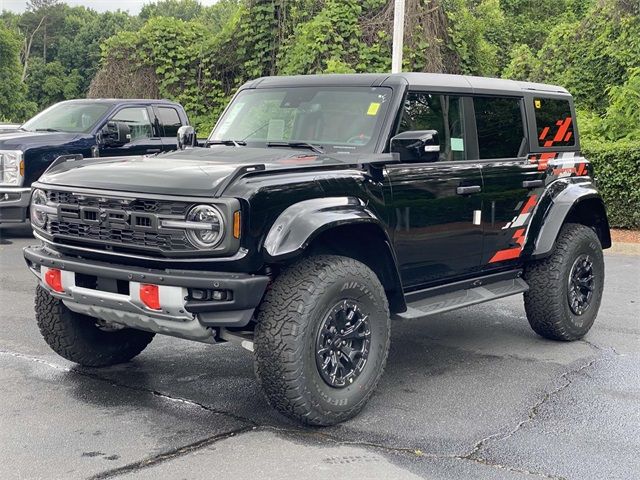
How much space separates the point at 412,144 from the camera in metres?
5.04

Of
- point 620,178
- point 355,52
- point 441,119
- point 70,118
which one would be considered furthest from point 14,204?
point 355,52

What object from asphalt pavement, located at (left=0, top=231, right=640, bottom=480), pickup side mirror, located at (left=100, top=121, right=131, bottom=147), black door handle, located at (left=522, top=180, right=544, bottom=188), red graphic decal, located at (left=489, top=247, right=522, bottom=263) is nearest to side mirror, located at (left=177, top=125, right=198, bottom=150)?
asphalt pavement, located at (left=0, top=231, right=640, bottom=480)

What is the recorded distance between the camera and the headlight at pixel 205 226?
4.20 m

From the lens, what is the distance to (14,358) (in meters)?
5.79

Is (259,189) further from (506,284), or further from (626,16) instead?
(626,16)

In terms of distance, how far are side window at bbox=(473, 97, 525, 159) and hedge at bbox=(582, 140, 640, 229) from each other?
6.99 meters

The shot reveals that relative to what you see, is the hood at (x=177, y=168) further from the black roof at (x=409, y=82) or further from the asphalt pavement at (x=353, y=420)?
the asphalt pavement at (x=353, y=420)

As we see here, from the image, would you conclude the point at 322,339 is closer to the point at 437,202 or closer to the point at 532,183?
the point at 437,202

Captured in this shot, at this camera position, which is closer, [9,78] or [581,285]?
[581,285]

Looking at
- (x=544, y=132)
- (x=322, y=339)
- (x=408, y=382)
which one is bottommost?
(x=408, y=382)

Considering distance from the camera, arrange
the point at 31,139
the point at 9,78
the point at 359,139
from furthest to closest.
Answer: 1. the point at 9,78
2. the point at 31,139
3. the point at 359,139

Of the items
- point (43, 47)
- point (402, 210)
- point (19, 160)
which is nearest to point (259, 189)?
point (402, 210)

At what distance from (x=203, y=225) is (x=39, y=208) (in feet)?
4.35

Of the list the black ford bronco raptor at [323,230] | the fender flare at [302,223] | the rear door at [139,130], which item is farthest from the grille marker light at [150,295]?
the rear door at [139,130]
